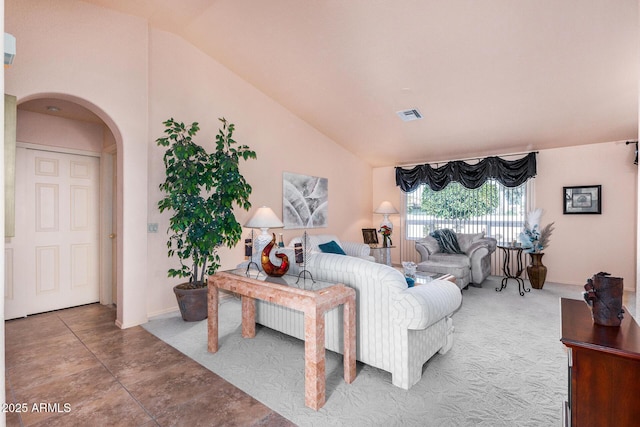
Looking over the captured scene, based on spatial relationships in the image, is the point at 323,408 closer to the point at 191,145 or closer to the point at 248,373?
the point at 248,373

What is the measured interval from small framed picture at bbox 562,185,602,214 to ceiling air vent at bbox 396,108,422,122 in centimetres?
284

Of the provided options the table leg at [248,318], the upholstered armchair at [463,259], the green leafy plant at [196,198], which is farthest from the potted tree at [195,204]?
the upholstered armchair at [463,259]

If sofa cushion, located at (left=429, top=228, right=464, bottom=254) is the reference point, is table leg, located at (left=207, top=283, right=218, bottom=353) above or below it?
below

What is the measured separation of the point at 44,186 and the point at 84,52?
69.7 inches

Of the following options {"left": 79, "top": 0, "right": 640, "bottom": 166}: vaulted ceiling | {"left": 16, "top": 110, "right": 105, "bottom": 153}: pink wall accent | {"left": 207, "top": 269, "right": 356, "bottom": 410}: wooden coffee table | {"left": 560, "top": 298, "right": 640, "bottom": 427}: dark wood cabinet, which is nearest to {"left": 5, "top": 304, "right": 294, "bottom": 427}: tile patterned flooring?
{"left": 207, "top": 269, "right": 356, "bottom": 410}: wooden coffee table

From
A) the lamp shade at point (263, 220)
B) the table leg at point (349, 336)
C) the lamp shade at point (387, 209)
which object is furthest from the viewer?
the lamp shade at point (387, 209)

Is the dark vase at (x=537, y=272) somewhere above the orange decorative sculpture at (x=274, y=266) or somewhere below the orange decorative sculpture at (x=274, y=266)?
below

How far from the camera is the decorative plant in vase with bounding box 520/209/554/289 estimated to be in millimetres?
4859

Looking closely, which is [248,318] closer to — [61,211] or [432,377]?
[432,377]

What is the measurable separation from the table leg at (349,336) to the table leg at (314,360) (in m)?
0.26

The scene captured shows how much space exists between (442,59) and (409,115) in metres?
1.31

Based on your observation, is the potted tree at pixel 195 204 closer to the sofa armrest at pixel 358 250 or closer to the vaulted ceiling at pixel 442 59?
the vaulted ceiling at pixel 442 59

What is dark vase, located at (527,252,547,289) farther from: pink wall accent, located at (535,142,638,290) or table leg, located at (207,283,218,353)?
table leg, located at (207,283,218,353)

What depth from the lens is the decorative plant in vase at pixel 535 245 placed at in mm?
4859
